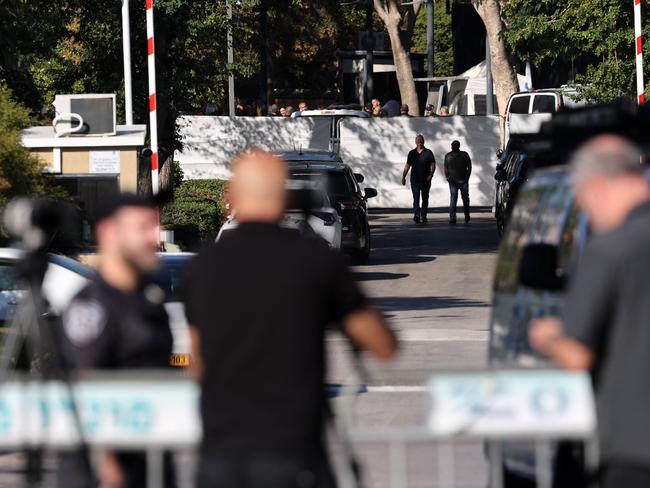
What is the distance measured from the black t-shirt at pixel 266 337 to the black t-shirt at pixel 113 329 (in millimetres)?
1012

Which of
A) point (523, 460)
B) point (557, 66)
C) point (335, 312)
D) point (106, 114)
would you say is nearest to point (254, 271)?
point (335, 312)

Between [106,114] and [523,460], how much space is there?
13933mm

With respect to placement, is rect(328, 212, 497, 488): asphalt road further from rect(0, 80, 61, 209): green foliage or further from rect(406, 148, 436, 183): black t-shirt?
rect(0, 80, 61, 209): green foliage

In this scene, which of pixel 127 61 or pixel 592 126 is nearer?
pixel 592 126

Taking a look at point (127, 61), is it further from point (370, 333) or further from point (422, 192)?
point (370, 333)

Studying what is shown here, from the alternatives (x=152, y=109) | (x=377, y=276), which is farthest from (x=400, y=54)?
(x=152, y=109)

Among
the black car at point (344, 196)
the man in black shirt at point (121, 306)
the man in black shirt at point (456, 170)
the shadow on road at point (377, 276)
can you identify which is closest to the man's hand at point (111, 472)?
the man in black shirt at point (121, 306)

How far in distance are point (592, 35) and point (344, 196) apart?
21.7 feet

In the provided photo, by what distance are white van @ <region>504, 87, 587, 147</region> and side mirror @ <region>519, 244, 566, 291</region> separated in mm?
30570

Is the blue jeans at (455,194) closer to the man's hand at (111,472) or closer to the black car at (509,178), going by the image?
the black car at (509,178)

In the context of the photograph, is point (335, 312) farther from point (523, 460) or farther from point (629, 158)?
point (523, 460)

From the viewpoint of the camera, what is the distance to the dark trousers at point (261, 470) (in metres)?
4.66

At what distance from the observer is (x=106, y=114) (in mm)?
19656

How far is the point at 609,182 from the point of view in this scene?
A: 4.93 meters
